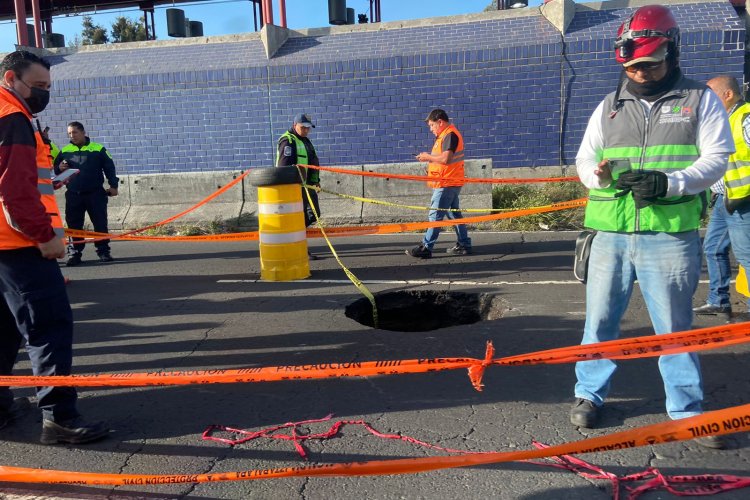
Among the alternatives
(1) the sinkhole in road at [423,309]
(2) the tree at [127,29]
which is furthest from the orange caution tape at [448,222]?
(2) the tree at [127,29]

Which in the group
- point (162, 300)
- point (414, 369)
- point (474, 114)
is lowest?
point (162, 300)

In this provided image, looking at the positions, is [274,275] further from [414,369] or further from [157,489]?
[414,369]

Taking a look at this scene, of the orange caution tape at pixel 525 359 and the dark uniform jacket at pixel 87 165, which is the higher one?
the dark uniform jacket at pixel 87 165

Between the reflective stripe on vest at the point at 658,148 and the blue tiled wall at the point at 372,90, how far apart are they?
1269cm

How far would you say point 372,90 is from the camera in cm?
1617

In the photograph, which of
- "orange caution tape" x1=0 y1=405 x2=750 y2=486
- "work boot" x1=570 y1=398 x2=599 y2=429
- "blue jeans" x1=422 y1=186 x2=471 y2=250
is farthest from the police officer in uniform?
"work boot" x1=570 y1=398 x2=599 y2=429

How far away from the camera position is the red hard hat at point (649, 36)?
9.84 feet

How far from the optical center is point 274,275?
741 centimetres

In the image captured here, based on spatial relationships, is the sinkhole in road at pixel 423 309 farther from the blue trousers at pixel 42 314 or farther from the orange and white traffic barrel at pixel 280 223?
the blue trousers at pixel 42 314

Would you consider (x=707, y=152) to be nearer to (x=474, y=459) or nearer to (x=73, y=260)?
(x=474, y=459)

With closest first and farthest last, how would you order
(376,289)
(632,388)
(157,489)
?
(157,489) → (632,388) → (376,289)

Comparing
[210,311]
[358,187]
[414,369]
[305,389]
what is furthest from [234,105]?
[414,369]

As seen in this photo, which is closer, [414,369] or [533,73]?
[414,369]

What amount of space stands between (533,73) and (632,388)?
1274cm
